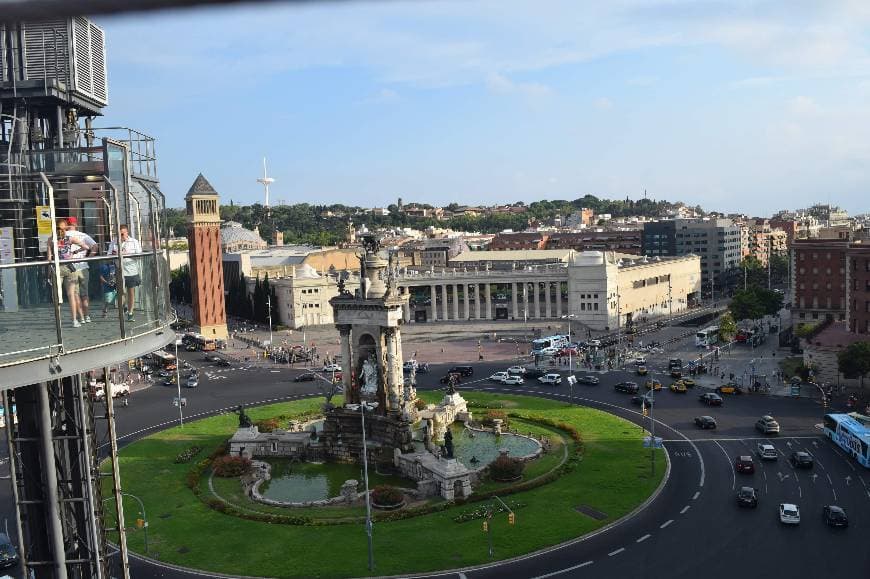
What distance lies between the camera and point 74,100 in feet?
66.7

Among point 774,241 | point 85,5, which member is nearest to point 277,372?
point 85,5

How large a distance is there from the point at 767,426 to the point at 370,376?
26200 millimetres

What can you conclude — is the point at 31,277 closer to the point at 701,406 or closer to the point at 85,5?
the point at 85,5

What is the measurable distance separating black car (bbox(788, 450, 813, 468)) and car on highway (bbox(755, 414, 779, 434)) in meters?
5.87

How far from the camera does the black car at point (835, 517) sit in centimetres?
3588

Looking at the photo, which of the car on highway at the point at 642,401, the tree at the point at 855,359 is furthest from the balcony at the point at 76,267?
the tree at the point at 855,359

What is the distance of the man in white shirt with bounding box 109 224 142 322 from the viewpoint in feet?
52.5

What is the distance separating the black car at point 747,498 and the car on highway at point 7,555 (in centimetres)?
3413

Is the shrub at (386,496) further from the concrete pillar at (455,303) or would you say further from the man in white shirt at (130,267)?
the concrete pillar at (455,303)

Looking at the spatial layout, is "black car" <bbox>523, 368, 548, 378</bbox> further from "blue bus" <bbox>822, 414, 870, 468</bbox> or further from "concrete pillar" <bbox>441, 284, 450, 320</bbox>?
"concrete pillar" <bbox>441, 284, 450, 320</bbox>

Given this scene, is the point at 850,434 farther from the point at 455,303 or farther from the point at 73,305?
the point at 455,303

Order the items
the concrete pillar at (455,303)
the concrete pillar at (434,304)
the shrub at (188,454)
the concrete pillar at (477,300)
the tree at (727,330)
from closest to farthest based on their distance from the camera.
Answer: the shrub at (188,454) → the tree at (727,330) → the concrete pillar at (477,300) → the concrete pillar at (455,303) → the concrete pillar at (434,304)

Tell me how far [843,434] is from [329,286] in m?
89.0

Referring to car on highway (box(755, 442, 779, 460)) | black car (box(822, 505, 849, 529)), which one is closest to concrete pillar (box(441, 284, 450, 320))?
car on highway (box(755, 442, 779, 460))
